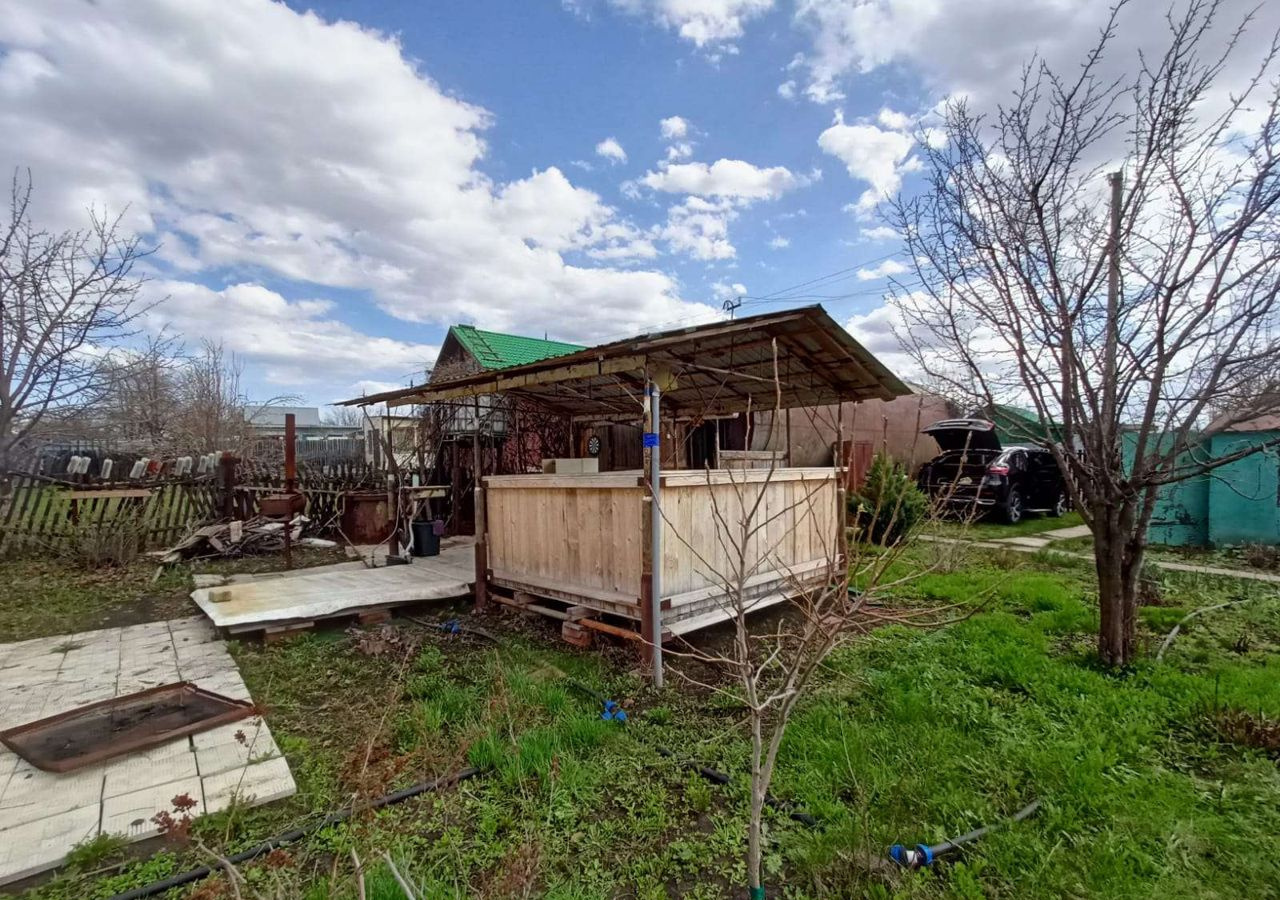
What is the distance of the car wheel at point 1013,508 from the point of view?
36.7 feet

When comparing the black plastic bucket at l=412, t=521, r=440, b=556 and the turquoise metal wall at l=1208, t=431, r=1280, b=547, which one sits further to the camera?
the turquoise metal wall at l=1208, t=431, r=1280, b=547

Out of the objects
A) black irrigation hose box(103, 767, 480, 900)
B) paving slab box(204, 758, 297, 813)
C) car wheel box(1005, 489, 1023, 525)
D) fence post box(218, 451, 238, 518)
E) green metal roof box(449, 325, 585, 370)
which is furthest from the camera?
green metal roof box(449, 325, 585, 370)

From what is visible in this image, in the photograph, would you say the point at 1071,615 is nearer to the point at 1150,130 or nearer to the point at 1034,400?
the point at 1034,400

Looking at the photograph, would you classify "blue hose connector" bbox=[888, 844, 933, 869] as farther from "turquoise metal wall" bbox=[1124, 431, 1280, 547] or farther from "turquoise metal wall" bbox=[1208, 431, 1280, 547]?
"turquoise metal wall" bbox=[1208, 431, 1280, 547]

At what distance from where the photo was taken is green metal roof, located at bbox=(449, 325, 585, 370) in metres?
14.4

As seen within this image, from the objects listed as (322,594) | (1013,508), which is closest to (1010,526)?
(1013,508)

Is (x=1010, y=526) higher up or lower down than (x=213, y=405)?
lower down

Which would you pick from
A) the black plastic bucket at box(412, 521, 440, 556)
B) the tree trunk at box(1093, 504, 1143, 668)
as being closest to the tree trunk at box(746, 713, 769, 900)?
the tree trunk at box(1093, 504, 1143, 668)

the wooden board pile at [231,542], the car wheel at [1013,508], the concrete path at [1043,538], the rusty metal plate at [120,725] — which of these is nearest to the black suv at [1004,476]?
the car wheel at [1013,508]

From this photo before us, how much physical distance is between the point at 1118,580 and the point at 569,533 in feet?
14.0

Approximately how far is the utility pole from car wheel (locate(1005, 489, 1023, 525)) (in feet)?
27.9

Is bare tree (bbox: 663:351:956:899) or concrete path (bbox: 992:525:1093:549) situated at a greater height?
bare tree (bbox: 663:351:956:899)

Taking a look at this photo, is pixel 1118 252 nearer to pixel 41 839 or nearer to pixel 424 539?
pixel 41 839

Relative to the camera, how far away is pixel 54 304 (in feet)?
19.5
